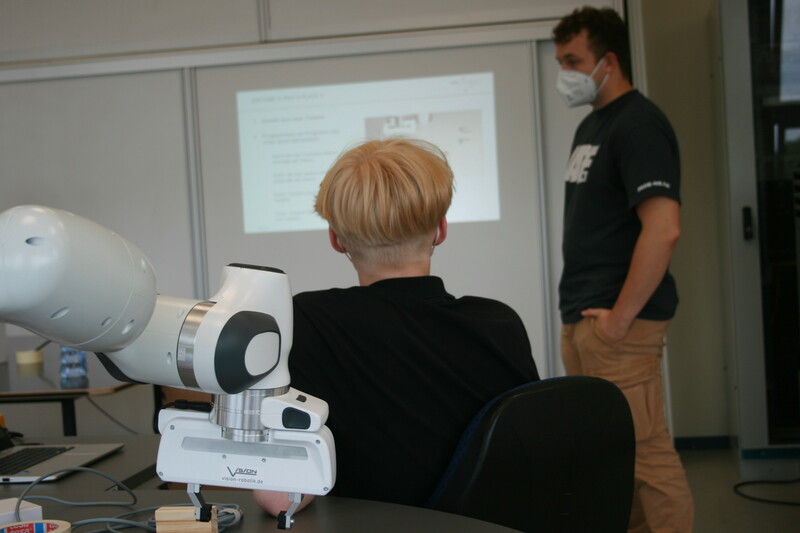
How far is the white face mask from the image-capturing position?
2.31m

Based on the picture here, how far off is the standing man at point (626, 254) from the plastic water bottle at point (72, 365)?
5.19 ft

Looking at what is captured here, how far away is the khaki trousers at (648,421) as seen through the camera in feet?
6.70

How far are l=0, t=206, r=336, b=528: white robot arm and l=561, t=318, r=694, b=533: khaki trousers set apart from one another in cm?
151

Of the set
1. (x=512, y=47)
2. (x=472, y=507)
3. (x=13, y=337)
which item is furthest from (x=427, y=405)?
(x=13, y=337)

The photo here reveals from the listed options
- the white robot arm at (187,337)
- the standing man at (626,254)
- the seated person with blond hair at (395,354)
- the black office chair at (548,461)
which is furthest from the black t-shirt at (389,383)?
the standing man at (626,254)

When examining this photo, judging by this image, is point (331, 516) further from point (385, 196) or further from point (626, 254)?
point (626, 254)

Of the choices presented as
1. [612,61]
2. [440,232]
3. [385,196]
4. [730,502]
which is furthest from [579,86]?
[730,502]

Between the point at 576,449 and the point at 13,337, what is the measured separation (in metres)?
3.46

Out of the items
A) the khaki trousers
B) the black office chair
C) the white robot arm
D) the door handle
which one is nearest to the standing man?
the khaki trousers

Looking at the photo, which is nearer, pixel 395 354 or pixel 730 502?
pixel 395 354

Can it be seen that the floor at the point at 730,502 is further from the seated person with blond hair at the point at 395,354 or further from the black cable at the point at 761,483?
the seated person with blond hair at the point at 395,354

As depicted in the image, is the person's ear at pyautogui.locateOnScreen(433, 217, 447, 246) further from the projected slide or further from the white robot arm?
the projected slide

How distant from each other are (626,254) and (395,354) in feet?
4.18

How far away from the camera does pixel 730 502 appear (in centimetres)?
296
